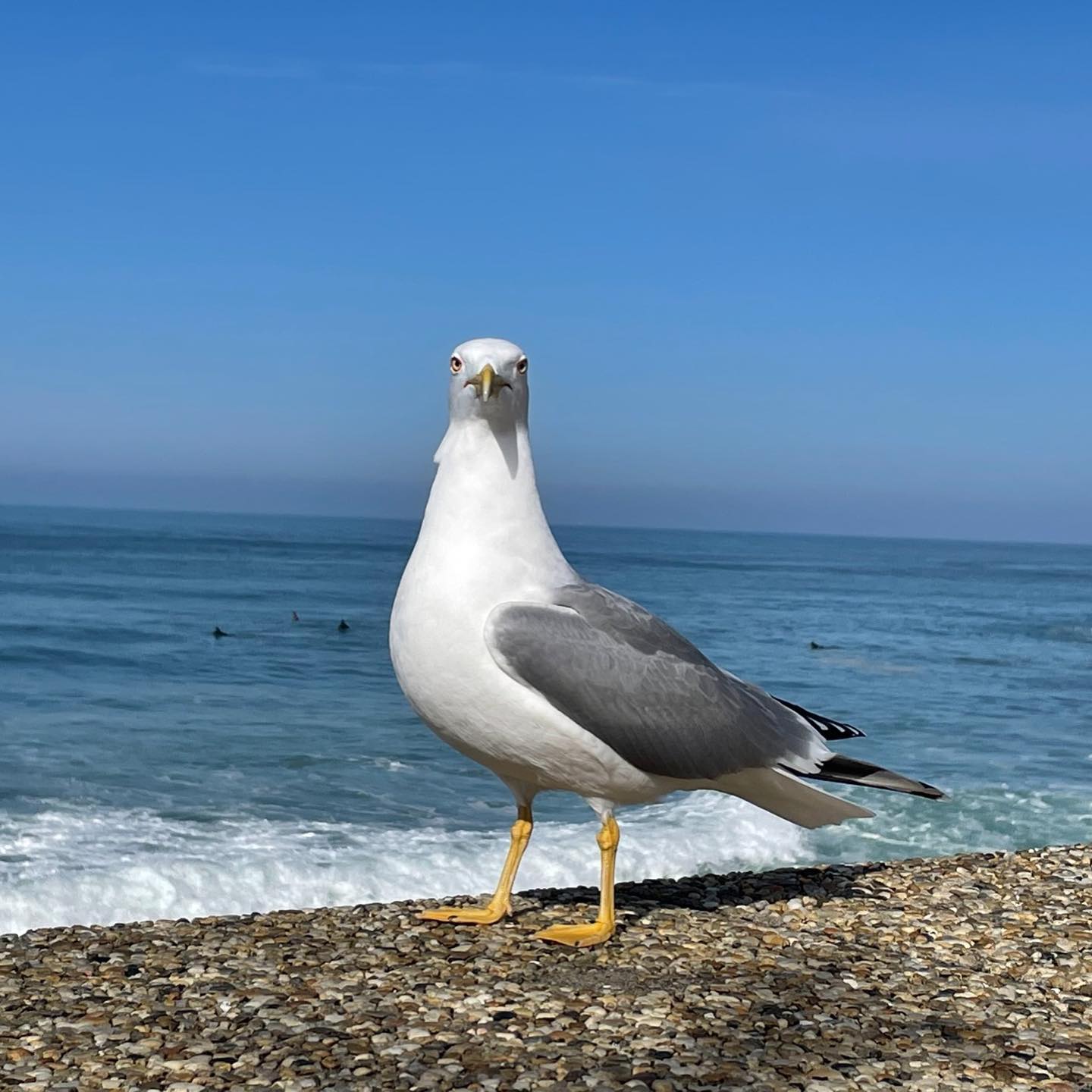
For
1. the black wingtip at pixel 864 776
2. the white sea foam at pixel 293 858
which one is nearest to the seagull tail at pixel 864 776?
the black wingtip at pixel 864 776

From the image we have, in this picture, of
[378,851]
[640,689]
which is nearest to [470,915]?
[640,689]

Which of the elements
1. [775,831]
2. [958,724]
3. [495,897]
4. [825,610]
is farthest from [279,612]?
[495,897]

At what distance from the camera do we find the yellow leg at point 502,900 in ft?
19.1

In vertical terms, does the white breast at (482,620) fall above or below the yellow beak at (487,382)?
below

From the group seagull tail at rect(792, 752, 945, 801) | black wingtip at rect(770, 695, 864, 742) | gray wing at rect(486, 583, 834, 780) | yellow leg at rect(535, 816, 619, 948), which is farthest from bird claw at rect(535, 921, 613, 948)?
black wingtip at rect(770, 695, 864, 742)

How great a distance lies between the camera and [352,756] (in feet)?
57.0

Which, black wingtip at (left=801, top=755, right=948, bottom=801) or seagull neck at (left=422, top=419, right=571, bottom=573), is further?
black wingtip at (left=801, top=755, right=948, bottom=801)

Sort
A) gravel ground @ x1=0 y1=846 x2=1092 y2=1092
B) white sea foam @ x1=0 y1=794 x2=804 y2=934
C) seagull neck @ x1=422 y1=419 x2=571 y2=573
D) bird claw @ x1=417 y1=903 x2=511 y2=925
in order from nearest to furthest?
gravel ground @ x1=0 y1=846 x2=1092 y2=1092 → seagull neck @ x1=422 y1=419 x2=571 y2=573 → bird claw @ x1=417 y1=903 x2=511 y2=925 → white sea foam @ x1=0 y1=794 x2=804 y2=934

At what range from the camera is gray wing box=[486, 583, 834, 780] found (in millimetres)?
5141

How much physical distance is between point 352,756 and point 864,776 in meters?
12.2

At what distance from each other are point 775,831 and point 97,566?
51.4 meters

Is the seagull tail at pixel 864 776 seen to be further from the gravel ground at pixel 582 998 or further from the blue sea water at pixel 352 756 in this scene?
the blue sea water at pixel 352 756

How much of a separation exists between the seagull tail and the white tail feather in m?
0.07

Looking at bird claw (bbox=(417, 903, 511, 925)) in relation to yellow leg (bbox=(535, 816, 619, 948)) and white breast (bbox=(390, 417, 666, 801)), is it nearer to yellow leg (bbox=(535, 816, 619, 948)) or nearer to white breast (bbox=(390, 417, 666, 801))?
yellow leg (bbox=(535, 816, 619, 948))
